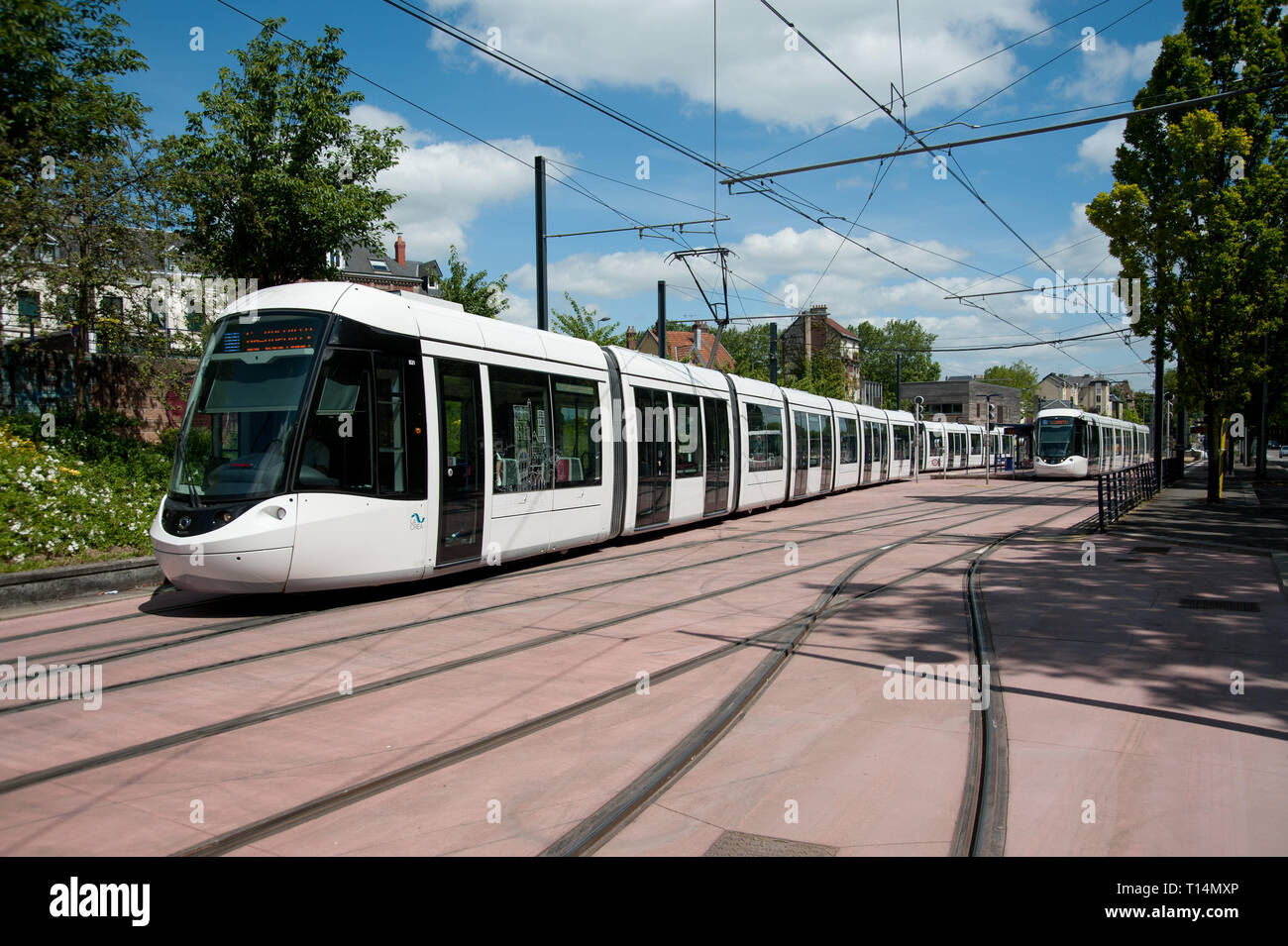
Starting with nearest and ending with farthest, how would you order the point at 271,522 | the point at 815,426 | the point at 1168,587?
the point at 271,522 < the point at 1168,587 < the point at 815,426

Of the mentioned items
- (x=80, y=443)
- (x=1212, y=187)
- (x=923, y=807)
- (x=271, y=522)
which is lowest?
(x=923, y=807)

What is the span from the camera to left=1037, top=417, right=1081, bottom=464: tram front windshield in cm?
3875

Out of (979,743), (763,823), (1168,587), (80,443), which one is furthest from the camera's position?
(80,443)

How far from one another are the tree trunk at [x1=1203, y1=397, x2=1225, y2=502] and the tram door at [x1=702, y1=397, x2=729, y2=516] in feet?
43.4

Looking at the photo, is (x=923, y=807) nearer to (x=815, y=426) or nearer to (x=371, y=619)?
(x=371, y=619)

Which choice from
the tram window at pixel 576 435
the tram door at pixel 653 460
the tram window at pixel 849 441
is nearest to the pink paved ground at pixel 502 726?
the tram window at pixel 576 435

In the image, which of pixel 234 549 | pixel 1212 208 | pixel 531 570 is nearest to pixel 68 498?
pixel 234 549

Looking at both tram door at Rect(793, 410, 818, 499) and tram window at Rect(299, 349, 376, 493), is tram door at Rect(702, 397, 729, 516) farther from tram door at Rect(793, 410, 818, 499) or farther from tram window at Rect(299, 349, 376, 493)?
tram window at Rect(299, 349, 376, 493)

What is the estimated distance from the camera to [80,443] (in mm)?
13461

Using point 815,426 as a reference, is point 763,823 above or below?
below

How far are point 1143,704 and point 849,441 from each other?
84.4ft
